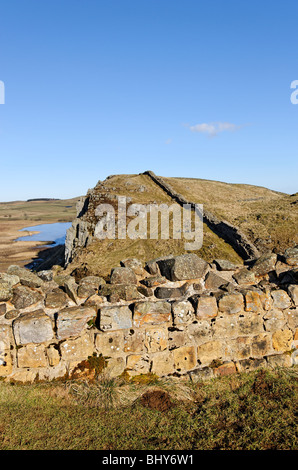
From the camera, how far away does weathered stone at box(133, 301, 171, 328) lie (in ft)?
14.3

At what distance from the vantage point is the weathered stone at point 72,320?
4.08 metres

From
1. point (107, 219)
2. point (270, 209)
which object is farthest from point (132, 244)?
point (270, 209)

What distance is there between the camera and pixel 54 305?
4273 millimetres

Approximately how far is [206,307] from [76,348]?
6.62 feet

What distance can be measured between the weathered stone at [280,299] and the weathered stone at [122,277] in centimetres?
233

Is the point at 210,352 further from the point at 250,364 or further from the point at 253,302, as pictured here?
the point at 253,302

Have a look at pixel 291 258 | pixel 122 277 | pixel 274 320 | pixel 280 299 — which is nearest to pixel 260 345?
pixel 274 320

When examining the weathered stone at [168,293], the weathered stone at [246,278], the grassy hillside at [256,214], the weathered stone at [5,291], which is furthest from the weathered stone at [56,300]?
the grassy hillside at [256,214]

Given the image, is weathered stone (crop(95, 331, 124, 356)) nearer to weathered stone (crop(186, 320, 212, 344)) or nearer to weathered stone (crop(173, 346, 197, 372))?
weathered stone (crop(173, 346, 197, 372))

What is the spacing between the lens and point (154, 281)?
484cm

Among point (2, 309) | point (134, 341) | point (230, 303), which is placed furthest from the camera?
point (230, 303)

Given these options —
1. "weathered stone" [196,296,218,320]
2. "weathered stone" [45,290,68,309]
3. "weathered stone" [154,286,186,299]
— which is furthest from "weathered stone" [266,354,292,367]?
"weathered stone" [45,290,68,309]

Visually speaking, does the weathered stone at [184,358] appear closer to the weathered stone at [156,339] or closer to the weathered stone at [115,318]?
the weathered stone at [156,339]
